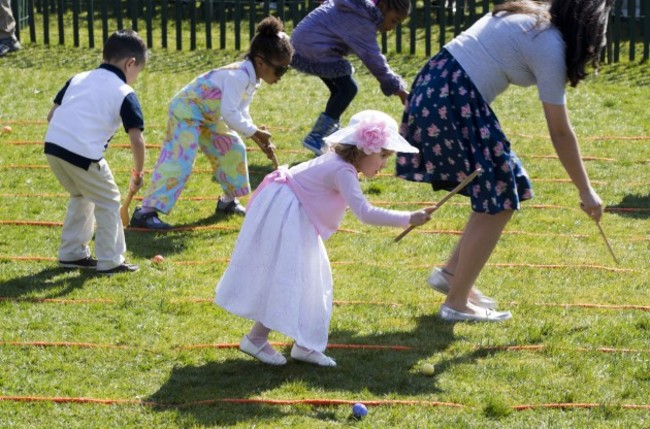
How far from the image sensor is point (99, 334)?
18.8 ft

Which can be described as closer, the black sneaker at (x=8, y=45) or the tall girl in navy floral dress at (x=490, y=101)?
the tall girl in navy floral dress at (x=490, y=101)

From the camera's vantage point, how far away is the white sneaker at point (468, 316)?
593 centimetres

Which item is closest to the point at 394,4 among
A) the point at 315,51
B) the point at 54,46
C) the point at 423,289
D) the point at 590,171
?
the point at 315,51

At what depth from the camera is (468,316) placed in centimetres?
592

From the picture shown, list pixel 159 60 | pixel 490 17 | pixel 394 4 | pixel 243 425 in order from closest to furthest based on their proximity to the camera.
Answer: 1. pixel 243 425
2. pixel 490 17
3. pixel 394 4
4. pixel 159 60

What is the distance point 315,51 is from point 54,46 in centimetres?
554

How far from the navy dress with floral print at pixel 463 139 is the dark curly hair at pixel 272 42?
1834 mm

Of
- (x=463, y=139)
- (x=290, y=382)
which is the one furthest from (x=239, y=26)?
(x=290, y=382)

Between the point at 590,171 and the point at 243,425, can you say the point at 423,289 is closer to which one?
the point at 243,425

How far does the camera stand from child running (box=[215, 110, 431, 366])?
512 centimetres

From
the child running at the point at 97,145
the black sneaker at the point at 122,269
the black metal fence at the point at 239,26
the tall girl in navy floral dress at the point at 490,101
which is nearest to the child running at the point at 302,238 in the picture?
the tall girl in navy floral dress at the point at 490,101

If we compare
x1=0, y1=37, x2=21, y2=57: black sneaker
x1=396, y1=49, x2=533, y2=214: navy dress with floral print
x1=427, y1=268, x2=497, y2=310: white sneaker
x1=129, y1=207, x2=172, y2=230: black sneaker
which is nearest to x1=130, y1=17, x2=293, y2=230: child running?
x1=129, y1=207, x2=172, y2=230: black sneaker

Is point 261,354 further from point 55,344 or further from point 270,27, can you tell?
point 270,27

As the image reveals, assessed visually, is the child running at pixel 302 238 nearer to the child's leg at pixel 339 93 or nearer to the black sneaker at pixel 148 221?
the black sneaker at pixel 148 221
